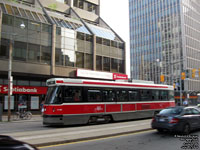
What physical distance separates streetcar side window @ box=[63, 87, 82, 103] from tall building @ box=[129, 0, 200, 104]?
64.9 meters

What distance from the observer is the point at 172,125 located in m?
9.20

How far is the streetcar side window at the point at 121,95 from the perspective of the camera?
15.6 meters

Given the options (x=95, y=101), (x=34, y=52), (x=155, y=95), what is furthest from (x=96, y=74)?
(x=95, y=101)

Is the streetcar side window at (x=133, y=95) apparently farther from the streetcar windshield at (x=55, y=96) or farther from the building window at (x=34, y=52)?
the building window at (x=34, y=52)

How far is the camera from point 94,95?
14.2 meters

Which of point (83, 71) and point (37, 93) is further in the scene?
point (83, 71)

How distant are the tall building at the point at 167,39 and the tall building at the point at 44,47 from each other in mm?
43890

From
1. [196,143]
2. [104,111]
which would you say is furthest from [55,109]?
[196,143]

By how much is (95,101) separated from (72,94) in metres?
1.83

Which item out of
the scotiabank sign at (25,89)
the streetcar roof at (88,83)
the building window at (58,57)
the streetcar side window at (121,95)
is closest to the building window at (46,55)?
the building window at (58,57)

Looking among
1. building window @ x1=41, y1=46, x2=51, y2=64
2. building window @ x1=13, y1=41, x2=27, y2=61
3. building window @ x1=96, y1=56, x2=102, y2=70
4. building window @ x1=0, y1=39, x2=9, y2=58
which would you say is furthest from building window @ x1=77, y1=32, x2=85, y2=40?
building window @ x1=0, y1=39, x2=9, y2=58

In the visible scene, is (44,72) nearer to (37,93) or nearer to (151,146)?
(37,93)

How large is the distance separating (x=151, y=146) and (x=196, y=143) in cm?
174

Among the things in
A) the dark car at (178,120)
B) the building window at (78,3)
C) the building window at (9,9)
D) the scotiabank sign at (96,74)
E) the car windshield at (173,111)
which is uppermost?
the building window at (78,3)
